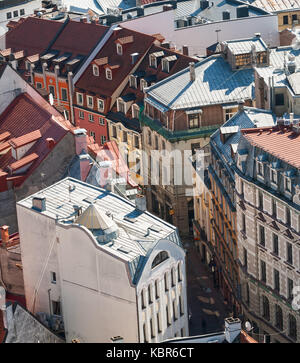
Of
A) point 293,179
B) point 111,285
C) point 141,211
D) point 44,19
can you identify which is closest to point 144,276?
point 111,285

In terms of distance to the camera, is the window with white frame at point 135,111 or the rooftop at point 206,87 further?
the window with white frame at point 135,111

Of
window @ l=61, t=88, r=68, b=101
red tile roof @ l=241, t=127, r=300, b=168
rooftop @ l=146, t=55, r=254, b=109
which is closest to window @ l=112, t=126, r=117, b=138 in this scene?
window @ l=61, t=88, r=68, b=101

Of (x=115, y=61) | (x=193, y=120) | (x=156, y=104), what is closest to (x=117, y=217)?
(x=193, y=120)

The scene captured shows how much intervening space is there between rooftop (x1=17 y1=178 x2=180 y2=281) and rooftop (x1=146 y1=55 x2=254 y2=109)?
97.7ft

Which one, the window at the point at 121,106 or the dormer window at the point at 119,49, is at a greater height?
the dormer window at the point at 119,49

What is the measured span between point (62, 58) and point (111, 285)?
249ft

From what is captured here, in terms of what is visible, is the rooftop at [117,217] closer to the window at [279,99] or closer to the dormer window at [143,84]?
the window at [279,99]

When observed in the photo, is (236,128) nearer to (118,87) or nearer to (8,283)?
(8,283)

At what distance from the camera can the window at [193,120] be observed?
387ft

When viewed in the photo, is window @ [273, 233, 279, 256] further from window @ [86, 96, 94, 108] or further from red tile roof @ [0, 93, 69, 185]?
window @ [86, 96, 94, 108]

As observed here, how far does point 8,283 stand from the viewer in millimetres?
93125

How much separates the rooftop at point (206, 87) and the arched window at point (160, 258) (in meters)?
39.4

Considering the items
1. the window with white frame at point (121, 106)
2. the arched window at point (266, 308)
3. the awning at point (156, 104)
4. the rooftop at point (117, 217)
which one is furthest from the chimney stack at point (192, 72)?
the arched window at point (266, 308)

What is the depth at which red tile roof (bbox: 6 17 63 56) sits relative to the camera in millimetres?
155625
